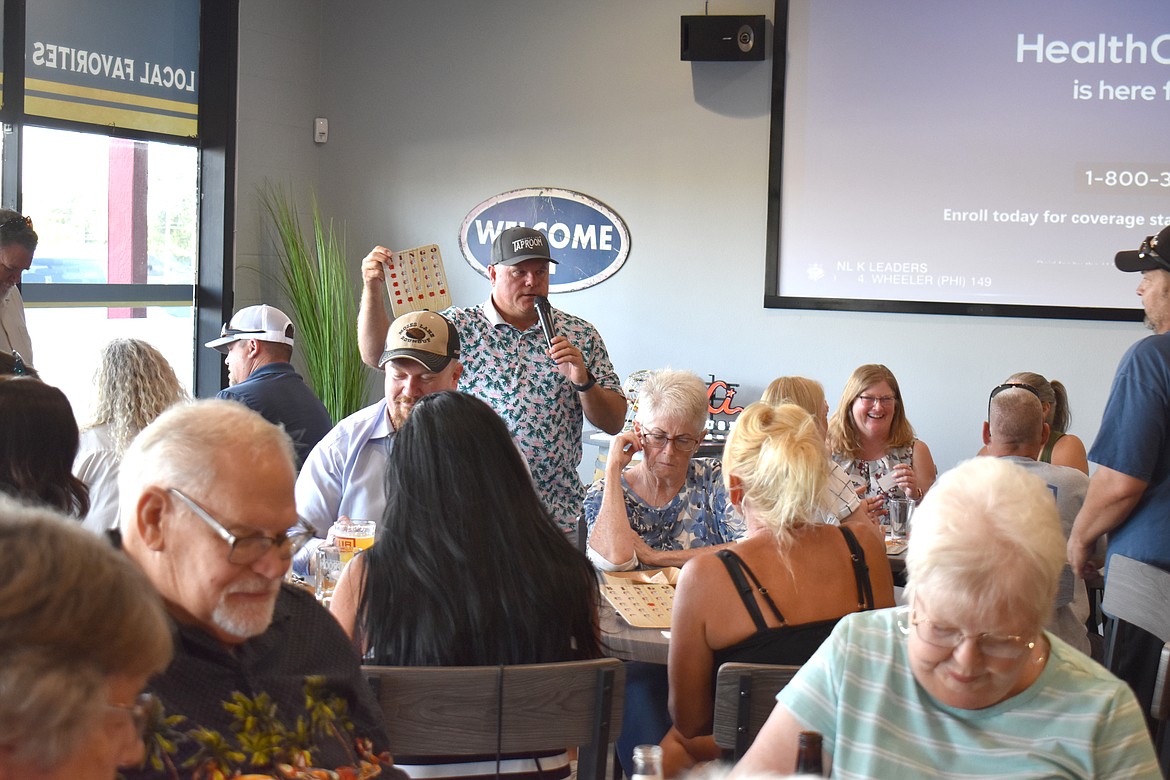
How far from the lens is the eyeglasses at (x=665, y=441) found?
3574 millimetres

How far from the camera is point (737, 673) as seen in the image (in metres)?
2.17

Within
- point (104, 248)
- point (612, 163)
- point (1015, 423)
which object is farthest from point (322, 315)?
point (1015, 423)

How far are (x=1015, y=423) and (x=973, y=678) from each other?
8.51ft

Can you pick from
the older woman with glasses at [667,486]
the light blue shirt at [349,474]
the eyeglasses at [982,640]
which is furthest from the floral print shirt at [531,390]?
the eyeglasses at [982,640]

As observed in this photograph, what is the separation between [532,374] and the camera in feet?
13.8

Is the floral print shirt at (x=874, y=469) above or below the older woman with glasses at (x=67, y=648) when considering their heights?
below

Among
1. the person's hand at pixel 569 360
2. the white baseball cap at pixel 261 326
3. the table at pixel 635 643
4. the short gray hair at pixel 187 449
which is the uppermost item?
the white baseball cap at pixel 261 326

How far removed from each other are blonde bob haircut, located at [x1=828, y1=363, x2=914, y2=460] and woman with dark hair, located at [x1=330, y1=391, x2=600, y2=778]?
251 centimetres

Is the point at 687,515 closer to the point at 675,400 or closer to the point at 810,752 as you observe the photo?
the point at 675,400

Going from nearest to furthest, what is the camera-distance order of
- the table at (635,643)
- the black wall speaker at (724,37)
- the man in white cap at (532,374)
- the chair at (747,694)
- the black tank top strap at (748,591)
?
1. the chair at (747,694)
2. the black tank top strap at (748,591)
3. the table at (635,643)
4. the man in white cap at (532,374)
5. the black wall speaker at (724,37)

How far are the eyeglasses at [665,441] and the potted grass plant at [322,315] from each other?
3.24 meters

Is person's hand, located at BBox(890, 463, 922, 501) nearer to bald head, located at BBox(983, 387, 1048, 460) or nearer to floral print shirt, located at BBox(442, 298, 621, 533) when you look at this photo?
bald head, located at BBox(983, 387, 1048, 460)

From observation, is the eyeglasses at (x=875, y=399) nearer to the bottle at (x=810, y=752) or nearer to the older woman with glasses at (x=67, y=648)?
the bottle at (x=810, y=752)

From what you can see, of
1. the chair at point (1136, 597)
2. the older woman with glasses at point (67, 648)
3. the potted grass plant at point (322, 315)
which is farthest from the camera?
the potted grass plant at point (322, 315)
